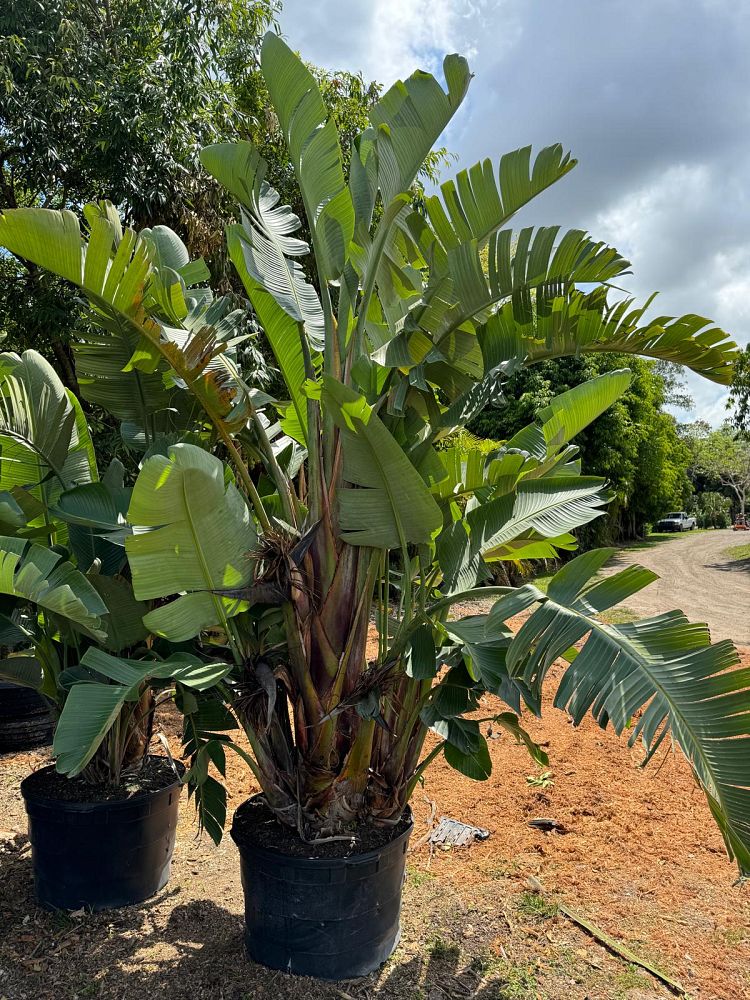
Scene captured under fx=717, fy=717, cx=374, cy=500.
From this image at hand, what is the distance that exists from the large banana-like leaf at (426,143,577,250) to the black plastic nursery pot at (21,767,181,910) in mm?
2961

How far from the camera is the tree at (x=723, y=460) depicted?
49.7 m

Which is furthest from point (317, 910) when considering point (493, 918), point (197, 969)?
point (493, 918)

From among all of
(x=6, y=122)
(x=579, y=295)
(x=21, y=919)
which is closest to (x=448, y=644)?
(x=579, y=295)

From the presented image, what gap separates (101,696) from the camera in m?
2.45

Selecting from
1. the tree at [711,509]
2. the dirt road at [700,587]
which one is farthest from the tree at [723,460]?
the dirt road at [700,587]

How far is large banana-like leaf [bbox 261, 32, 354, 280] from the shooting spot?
2996 mm

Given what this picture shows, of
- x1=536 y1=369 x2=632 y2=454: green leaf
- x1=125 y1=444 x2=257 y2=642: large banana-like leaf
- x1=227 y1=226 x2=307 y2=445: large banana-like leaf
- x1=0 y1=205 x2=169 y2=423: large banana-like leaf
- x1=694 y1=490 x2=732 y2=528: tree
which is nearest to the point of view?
x1=125 y1=444 x2=257 y2=642: large banana-like leaf

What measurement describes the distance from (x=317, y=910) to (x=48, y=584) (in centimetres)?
162

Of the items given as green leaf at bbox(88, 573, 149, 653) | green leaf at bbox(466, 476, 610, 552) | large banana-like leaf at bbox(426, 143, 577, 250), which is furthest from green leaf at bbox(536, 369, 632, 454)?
green leaf at bbox(88, 573, 149, 653)

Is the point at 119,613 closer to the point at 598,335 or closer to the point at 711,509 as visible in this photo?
the point at 598,335

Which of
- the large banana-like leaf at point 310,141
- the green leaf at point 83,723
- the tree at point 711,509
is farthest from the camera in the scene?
the tree at point 711,509

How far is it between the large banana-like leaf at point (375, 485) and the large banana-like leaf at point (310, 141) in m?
0.86

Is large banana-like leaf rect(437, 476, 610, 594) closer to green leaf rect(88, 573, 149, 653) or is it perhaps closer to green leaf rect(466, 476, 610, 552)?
green leaf rect(466, 476, 610, 552)

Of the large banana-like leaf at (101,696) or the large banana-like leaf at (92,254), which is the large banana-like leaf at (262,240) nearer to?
the large banana-like leaf at (92,254)
